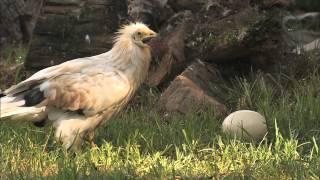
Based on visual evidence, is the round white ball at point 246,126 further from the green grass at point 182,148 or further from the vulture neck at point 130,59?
the vulture neck at point 130,59

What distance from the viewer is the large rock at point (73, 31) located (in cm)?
863

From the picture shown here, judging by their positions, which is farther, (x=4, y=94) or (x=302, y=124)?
(x=302, y=124)

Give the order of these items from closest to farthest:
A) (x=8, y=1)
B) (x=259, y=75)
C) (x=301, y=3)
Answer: (x=259, y=75)
(x=8, y=1)
(x=301, y=3)

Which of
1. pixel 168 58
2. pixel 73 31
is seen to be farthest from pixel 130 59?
pixel 73 31

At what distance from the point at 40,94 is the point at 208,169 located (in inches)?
60.0

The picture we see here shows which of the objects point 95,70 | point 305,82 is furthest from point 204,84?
point 95,70

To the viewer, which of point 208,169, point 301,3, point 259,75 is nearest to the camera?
point 208,169

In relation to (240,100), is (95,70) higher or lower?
higher

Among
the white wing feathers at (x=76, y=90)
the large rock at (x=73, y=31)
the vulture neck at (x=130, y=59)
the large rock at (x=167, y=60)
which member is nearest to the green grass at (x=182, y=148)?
the white wing feathers at (x=76, y=90)

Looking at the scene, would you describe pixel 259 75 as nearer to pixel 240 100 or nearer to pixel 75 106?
pixel 240 100

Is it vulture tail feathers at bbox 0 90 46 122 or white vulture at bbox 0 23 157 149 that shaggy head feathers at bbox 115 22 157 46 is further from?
vulture tail feathers at bbox 0 90 46 122

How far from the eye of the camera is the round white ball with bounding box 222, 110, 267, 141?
6.20 meters

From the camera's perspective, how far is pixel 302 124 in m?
6.51

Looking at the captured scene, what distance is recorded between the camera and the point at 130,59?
20.3ft
